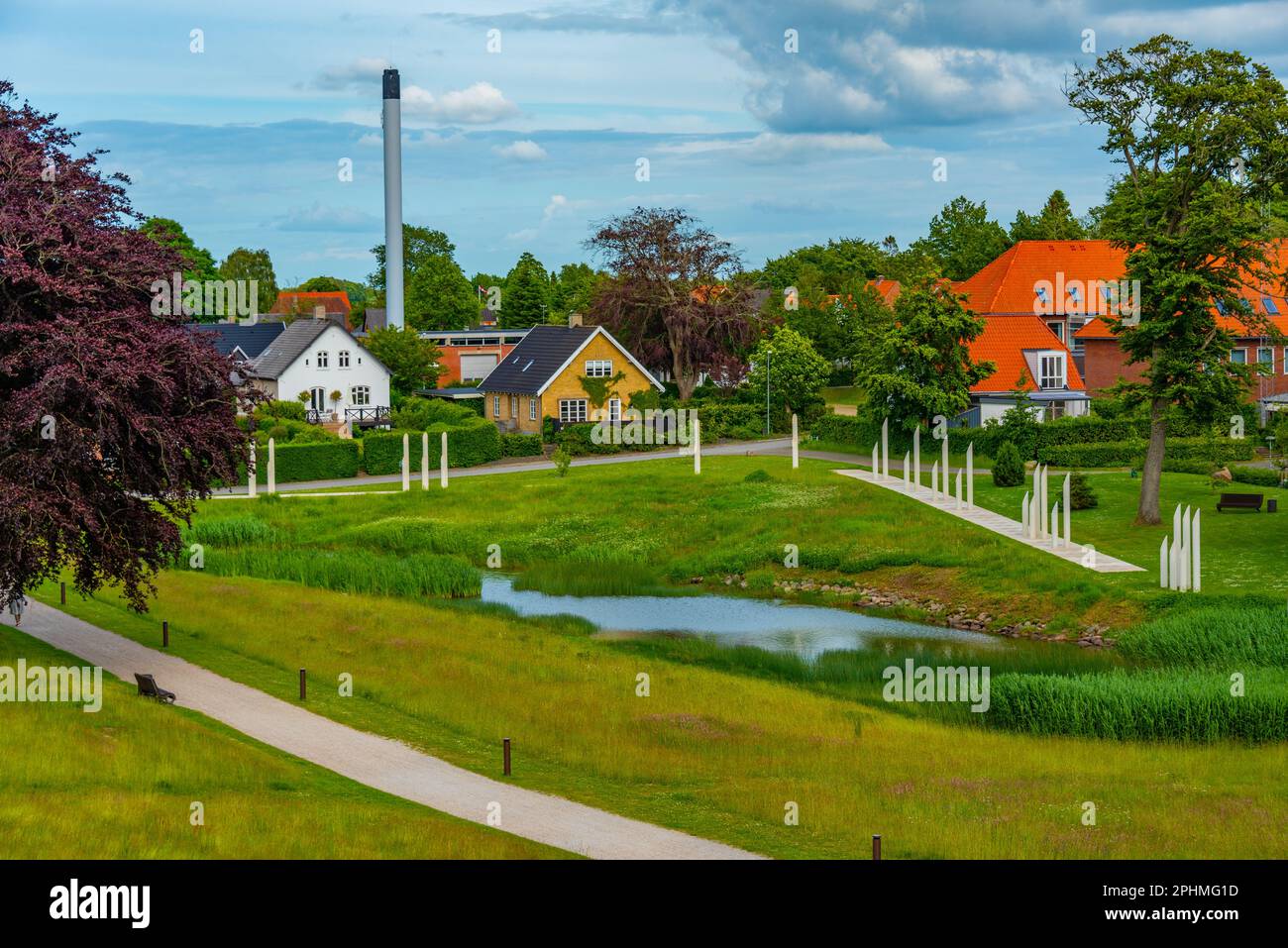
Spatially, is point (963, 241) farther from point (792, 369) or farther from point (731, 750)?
point (731, 750)

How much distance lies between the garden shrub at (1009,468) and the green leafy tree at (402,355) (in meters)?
42.2

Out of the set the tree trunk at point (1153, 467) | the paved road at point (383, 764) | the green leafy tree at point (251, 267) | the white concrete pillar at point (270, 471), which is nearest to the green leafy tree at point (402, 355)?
the white concrete pillar at point (270, 471)

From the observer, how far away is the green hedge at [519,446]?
2933 inches

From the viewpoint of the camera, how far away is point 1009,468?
2175 inches

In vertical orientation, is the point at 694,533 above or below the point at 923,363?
below

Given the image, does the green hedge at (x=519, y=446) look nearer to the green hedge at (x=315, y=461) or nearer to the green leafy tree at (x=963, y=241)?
the green hedge at (x=315, y=461)

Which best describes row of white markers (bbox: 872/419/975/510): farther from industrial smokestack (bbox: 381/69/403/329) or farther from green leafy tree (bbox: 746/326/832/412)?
industrial smokestack (bbox: 381/69/403/329)

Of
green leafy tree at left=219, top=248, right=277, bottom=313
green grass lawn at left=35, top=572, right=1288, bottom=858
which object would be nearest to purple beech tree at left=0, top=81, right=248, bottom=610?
green grass lawn at left=35, top=572, right=1288, bottom=858

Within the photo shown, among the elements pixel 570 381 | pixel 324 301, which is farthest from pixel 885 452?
pixel 324 301

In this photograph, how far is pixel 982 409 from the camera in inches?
2778

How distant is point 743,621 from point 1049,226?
7748cm

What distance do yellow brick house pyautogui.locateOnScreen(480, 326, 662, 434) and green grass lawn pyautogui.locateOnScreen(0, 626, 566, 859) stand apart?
54.0 metres

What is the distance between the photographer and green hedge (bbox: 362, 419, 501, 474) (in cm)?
6781
